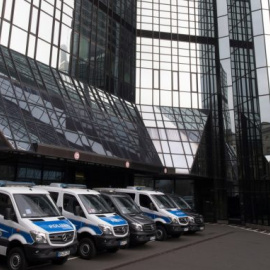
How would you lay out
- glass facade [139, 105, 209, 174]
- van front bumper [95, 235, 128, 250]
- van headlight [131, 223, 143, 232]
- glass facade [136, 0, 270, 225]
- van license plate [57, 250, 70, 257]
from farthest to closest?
glass facade [139, 105, 209, 174] → glass facade [136, 0, 270, 225] → van headlight [131, 223, 143, 232] → van front bumper [95, 235, 128, 250] → van license plate [57, 250, 70, 257]

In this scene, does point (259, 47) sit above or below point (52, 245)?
above

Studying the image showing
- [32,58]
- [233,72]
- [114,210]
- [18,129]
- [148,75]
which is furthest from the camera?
[148,75]

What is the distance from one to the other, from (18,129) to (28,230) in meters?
6.40

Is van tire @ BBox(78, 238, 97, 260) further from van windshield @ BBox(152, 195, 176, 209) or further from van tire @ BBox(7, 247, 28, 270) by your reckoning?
van windshield @ BBox(152, 195, 176, 209)

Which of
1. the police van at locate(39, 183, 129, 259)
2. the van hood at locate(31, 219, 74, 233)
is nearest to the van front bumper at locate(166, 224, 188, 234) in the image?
the police van at locate(39, 183, 129, 259)

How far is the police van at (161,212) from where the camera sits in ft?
45.2

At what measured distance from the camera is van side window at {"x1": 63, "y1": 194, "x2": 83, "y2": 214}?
1053cm

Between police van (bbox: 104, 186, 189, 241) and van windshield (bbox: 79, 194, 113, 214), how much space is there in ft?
11.9

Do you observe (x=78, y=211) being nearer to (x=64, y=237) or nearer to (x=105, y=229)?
(x=105, y=229)

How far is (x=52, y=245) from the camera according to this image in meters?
7.67

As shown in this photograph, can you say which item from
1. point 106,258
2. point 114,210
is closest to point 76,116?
point 114,210

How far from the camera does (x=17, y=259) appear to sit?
25.1 feet

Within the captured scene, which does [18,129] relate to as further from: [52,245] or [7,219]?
[52,245]

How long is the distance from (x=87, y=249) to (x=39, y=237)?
252cm
